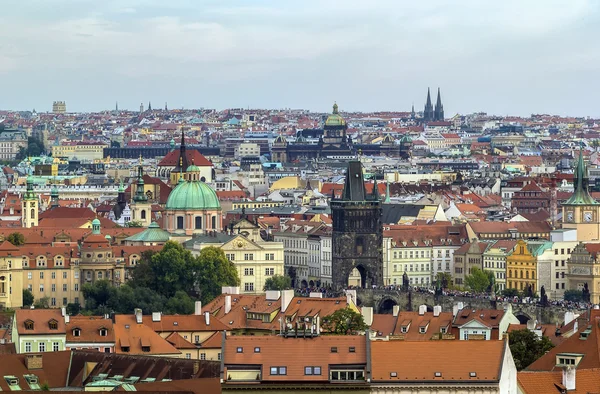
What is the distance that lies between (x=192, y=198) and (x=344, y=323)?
62.2m

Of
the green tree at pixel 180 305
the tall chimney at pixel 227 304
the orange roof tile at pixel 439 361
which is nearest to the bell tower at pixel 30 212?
the green tree at pixel 180 305

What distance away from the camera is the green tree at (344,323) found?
221 feet

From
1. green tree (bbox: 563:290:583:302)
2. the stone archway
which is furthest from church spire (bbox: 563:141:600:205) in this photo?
the stone archway

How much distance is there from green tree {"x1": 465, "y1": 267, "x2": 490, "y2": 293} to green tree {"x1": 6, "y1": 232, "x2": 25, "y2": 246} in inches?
841

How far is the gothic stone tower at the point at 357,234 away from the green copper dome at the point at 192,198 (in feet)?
29.3

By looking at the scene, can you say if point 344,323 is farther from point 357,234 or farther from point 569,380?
point 357,234

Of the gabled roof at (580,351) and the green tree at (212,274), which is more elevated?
the gabled roof at (580,351)

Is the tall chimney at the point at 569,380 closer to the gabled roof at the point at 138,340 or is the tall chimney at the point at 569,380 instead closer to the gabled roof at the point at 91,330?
the gabled roof at the point at 138,340

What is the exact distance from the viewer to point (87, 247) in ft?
379

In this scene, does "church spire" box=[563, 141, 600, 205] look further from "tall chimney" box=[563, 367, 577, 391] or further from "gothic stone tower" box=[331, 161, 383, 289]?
"tall chimney" box=[563, 367, 577, 391]

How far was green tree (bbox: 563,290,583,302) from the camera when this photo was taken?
11361cm

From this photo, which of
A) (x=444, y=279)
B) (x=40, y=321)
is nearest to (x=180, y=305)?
(x=40, y=321)

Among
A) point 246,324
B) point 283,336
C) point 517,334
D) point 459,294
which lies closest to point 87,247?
point 459,294

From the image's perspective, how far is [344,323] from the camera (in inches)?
2724
